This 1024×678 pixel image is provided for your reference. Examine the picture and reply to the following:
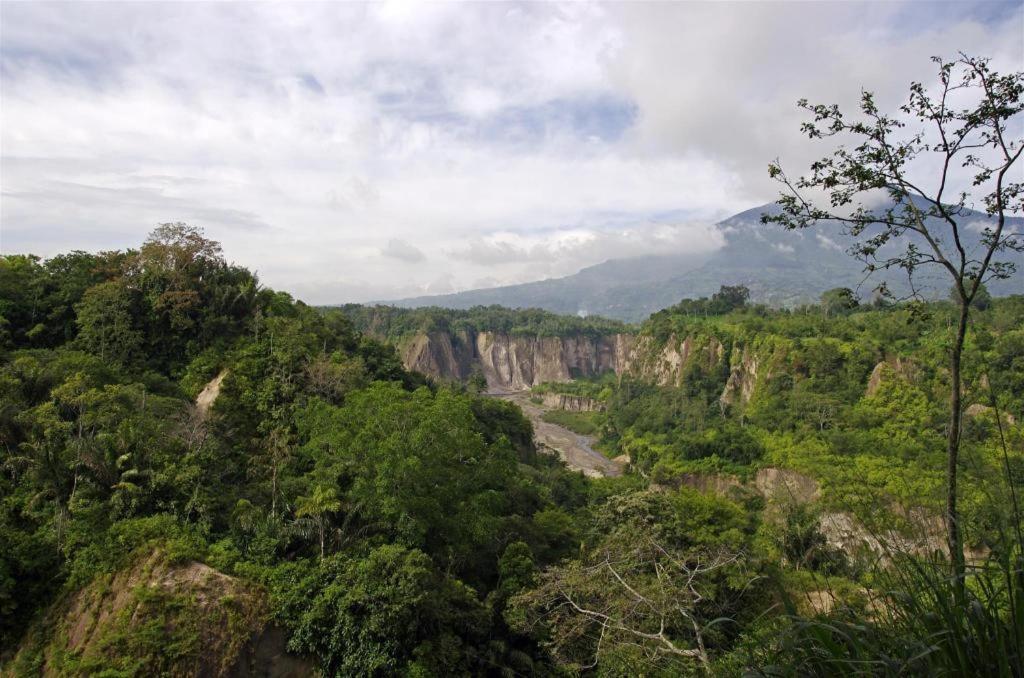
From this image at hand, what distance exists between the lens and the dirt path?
49.5m

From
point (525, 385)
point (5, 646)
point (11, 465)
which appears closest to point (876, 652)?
point (5, 646)

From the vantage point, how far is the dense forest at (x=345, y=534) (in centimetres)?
290

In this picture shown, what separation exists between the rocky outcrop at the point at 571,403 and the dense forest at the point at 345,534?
60267mm

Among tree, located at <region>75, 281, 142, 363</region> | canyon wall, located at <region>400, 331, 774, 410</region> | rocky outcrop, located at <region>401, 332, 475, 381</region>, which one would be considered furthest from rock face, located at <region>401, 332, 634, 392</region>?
tree, located at <region>75, 281, 142, 363</region>

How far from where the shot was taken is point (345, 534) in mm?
13617

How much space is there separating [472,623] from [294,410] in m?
9.68

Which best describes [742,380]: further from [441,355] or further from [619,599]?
[441,355]

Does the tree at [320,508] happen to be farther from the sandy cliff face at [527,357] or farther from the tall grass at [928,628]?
the sandy cliff face at [527,357]

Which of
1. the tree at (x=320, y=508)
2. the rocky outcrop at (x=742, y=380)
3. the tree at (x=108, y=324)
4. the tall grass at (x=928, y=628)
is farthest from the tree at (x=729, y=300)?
the tall grass at (x=928, y=628)

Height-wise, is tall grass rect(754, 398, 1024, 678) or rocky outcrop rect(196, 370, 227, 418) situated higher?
tall grass rect(754, 398, 1024, 678)

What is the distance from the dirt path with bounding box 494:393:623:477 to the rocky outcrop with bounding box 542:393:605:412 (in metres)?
7.01

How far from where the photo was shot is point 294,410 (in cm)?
1892

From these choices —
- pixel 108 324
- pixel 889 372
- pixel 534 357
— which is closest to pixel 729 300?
pixel 889 372

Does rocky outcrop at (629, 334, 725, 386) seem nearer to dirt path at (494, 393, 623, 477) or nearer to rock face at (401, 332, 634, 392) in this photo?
dirt path at (494, 393, 623, 477)
